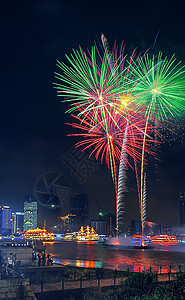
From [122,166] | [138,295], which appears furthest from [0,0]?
[122,166]

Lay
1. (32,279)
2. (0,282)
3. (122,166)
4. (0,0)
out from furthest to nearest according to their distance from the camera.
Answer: (122,166), (32,279), (0,282), (0,0)

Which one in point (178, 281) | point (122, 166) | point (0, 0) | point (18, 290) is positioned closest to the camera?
point (0, 0)

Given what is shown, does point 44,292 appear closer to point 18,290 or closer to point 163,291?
point 18,290

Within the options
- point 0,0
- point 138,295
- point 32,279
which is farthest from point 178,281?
point 0,0

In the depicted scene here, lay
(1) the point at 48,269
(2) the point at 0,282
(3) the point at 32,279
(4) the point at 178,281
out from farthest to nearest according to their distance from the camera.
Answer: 1. (1) the point at 48,269
2. (3) the point at 32,279
3. (4) the point at 178,281
4. (2) the point at 0,282

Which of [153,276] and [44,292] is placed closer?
[44,292]

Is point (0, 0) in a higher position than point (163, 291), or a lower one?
higher

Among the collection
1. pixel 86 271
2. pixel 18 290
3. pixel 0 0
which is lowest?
pixel 86 271

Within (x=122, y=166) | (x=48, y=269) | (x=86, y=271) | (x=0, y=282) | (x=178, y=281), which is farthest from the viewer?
(x=122, y=166)

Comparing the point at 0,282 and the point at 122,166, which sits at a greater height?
the point at 122,166

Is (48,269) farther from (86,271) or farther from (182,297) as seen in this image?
(182,297)
